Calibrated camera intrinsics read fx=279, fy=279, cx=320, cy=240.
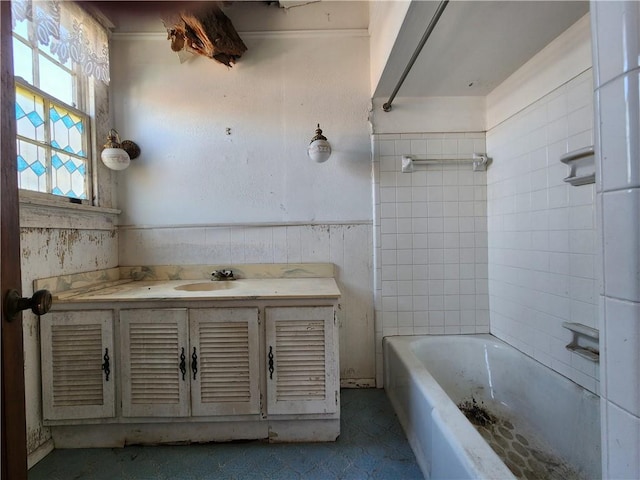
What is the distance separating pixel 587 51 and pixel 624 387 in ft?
5.10

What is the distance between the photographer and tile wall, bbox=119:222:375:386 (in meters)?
2.03

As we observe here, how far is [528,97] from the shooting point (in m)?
1.60

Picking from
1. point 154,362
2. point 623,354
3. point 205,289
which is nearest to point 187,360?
point 154,362

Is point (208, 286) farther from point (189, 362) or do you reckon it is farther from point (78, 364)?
point (78, 364)

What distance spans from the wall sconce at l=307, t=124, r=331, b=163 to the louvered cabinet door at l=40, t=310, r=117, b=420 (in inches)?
58.3

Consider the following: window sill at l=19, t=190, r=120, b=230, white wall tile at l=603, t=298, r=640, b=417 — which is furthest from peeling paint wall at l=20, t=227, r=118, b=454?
white wall tile at l=603, t=298, r=640, b=417

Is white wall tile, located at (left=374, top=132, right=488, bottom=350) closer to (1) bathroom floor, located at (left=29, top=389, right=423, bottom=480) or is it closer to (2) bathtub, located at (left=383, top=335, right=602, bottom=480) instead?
(2) bathtub, located at (left=383, top=335, right=602, bottom=480)

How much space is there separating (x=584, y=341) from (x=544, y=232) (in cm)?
55

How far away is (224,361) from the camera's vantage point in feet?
4.79

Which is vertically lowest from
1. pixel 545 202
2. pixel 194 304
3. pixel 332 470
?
pixel 332 470

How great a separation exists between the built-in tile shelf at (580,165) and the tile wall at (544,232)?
114mm

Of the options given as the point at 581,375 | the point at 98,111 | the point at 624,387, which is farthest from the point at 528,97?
the point at 98,111

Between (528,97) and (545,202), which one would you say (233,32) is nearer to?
(528,97)

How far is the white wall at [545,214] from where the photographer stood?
1288mm
